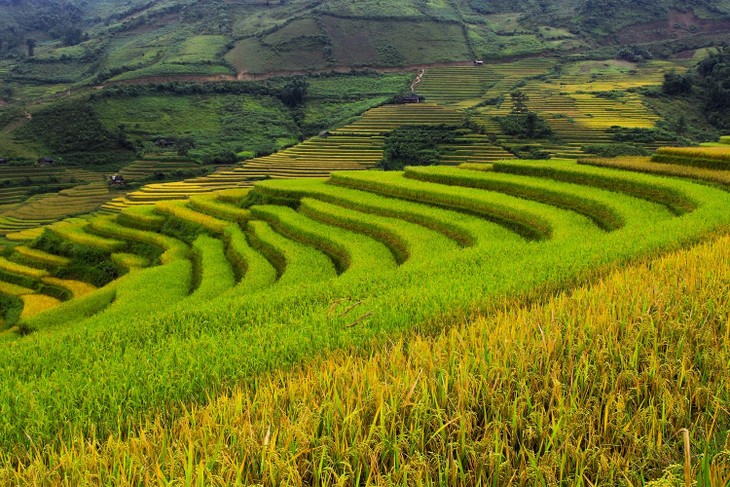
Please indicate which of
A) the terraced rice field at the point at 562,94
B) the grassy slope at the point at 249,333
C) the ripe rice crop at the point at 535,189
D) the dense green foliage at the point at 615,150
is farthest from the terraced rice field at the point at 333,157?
the grassy slope at the point at 249,333

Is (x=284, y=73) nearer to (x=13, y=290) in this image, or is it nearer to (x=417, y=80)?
(x=417, y=80)

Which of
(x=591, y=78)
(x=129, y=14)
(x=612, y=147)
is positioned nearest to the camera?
(x=612, y=147)

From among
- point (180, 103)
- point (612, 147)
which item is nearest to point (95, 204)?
point (180, 103)

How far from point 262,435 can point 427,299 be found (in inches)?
154

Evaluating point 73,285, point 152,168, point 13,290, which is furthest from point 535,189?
point 152,168

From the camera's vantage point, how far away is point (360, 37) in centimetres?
10994

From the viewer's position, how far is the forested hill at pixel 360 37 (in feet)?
328

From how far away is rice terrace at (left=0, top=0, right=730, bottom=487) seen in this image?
2.44 m

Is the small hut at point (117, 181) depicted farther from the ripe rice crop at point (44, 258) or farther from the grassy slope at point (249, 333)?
the grassy slope at point (249, 333)

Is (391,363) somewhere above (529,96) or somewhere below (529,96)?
below

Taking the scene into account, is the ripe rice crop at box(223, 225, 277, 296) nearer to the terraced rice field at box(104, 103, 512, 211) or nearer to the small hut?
the terraced rice field at box(104, 103, 512, 211)

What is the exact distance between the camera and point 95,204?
45875 mm

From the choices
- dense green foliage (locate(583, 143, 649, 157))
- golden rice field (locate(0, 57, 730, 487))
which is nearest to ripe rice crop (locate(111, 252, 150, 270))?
golden rice field (locate(0, 57, 730, 487))

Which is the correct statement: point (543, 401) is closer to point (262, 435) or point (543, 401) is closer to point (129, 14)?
point (262, 435)
